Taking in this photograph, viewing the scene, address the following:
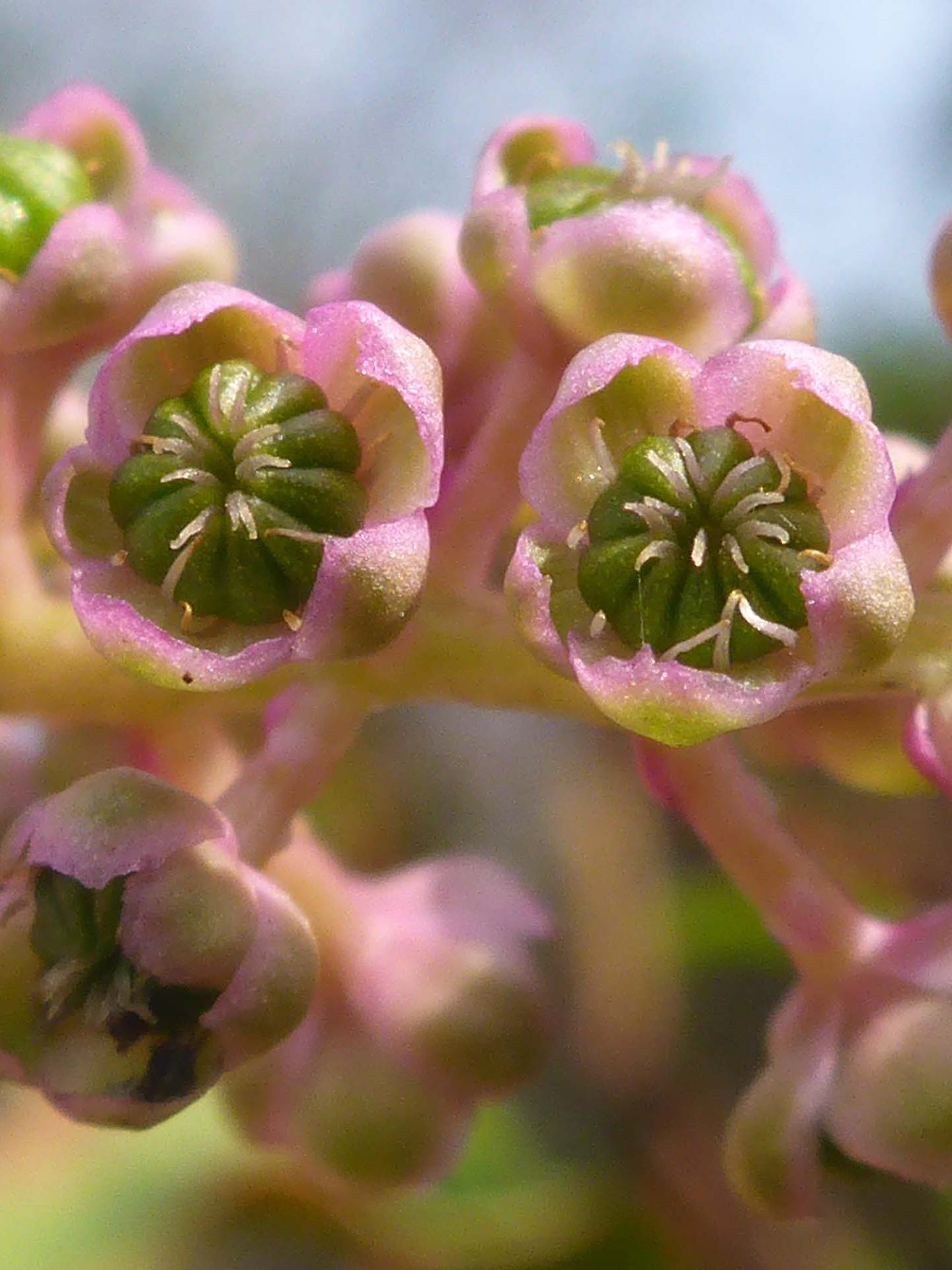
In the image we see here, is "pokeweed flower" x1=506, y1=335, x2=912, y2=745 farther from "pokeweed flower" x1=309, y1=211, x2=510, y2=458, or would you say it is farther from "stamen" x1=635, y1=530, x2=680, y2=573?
"pokeweed flower" x1=309, y1=211, x2=510, y2=458

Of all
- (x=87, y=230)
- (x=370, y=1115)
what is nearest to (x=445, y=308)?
(x=87, y=230)

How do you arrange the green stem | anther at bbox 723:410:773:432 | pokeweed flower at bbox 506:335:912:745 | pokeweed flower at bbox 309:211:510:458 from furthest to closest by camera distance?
1. pokeweed flower at bbox 309:211:510:458
2. the green stem
3. anther at bbox 723:410:773:432
4. pokeweed flower at bbox 506:335:912:745

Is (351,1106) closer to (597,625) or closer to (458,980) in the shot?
(458,980)

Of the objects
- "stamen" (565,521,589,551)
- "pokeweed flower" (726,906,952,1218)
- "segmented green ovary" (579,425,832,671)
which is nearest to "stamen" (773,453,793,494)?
"segmented green ovary" (579,425,832,671)

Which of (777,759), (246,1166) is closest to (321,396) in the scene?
(777,759)

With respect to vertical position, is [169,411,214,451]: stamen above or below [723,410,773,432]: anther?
below

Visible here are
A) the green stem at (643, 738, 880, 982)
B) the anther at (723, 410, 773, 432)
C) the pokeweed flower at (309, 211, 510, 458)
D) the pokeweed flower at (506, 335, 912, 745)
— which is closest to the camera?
the pokeweed flower at (506, 335, 912, 745)

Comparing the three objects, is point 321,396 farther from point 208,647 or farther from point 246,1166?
point 246,1166
